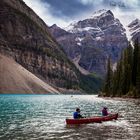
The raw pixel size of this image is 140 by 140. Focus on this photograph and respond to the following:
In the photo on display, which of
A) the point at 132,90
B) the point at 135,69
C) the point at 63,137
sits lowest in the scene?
the point at 63,137

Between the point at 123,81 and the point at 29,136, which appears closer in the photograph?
the point at 29,136

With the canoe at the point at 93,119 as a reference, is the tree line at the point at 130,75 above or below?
above

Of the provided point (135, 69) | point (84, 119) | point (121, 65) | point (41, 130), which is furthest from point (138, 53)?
point (41, 130)

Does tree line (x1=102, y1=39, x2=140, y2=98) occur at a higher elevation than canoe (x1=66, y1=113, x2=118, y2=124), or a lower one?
higher

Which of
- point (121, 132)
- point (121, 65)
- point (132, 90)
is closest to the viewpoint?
point (121, 132)

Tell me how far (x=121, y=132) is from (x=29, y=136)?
11.2 metres

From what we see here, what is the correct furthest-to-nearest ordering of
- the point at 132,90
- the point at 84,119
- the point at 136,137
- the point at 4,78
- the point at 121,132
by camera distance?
the point at 4,78 → the point at 132,90 → the point at 84,119 → the point at 121,132 → the point at 136,137

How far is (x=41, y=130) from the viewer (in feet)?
132

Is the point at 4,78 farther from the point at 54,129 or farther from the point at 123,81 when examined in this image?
the point at 54,129

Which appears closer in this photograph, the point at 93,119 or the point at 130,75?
the point at 93,119

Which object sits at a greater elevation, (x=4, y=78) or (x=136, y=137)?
(x=4, y=78)

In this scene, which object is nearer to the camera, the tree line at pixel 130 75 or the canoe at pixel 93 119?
the canoe at pixel 93 119

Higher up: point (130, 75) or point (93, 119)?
point (130, 75)

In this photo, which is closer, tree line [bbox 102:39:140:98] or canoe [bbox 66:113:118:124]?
canoe [bbox 66:113:118:124]
